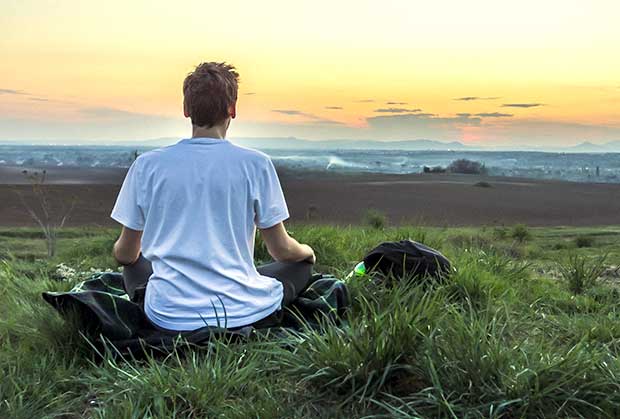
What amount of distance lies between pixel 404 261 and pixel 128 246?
5.25ft

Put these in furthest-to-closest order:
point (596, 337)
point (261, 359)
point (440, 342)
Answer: point (596, 337)
point (261, 359)
point (440, 342)

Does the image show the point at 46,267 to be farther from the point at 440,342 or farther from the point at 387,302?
the point at 440,342

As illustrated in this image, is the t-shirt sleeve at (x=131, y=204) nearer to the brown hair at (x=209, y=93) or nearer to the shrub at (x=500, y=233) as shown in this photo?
the brown hair at (x=209, y=93)

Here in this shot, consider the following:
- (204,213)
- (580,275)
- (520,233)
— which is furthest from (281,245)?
(520,233)

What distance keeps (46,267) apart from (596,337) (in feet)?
14.9

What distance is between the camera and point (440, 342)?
2.73 meters

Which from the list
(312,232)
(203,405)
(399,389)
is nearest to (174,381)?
(203,405)

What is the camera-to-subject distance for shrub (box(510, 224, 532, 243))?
1046 cm

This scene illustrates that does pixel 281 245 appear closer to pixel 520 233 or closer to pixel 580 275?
pixel 580 275

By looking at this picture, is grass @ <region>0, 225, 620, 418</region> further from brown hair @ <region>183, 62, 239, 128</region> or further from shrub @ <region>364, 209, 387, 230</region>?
shrub @ <region>364, 209, 387, 230</region>

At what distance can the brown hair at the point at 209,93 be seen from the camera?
120 inches

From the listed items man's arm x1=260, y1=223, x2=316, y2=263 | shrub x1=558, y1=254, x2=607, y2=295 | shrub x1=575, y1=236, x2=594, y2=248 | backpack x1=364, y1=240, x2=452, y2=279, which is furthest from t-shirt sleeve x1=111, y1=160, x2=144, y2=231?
shrub x1=575, y1=236, x2=594, y2=248

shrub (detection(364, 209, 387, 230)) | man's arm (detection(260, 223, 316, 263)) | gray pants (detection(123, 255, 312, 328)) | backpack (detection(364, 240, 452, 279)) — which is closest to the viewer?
man's arm (detection(260, 223, 316, 263))

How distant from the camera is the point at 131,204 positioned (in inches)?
124
